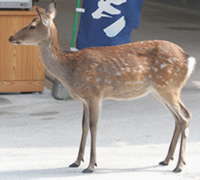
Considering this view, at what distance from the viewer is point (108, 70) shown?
16.2 feet

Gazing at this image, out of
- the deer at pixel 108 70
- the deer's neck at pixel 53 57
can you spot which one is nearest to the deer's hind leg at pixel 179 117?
the deer at pixel 108 70

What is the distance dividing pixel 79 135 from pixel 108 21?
173cm

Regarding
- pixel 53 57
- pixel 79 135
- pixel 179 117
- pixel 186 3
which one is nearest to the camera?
pixel 53 57

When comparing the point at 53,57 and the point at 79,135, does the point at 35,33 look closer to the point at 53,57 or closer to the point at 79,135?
the point at 53,57

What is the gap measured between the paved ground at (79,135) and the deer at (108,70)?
0.28m

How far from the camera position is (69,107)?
7.42 metres

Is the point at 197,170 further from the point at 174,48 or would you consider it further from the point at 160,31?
the point at 160,31

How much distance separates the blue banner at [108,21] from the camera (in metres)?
7.16

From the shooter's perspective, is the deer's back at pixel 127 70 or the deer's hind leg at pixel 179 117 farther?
the deer's hind leg at pixel 179 117

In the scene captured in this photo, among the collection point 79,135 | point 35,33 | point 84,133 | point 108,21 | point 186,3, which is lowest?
point 186,3

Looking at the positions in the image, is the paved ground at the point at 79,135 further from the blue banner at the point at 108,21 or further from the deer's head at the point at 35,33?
the deer's head at the point at 35,33

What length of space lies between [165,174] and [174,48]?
115 cm

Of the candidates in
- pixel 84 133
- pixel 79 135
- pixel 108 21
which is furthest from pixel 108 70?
pixel 108 21

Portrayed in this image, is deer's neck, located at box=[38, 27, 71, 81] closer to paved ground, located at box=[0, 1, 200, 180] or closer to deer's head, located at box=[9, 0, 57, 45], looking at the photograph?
deer's head, located at box=[9, 0, 57, 45]
